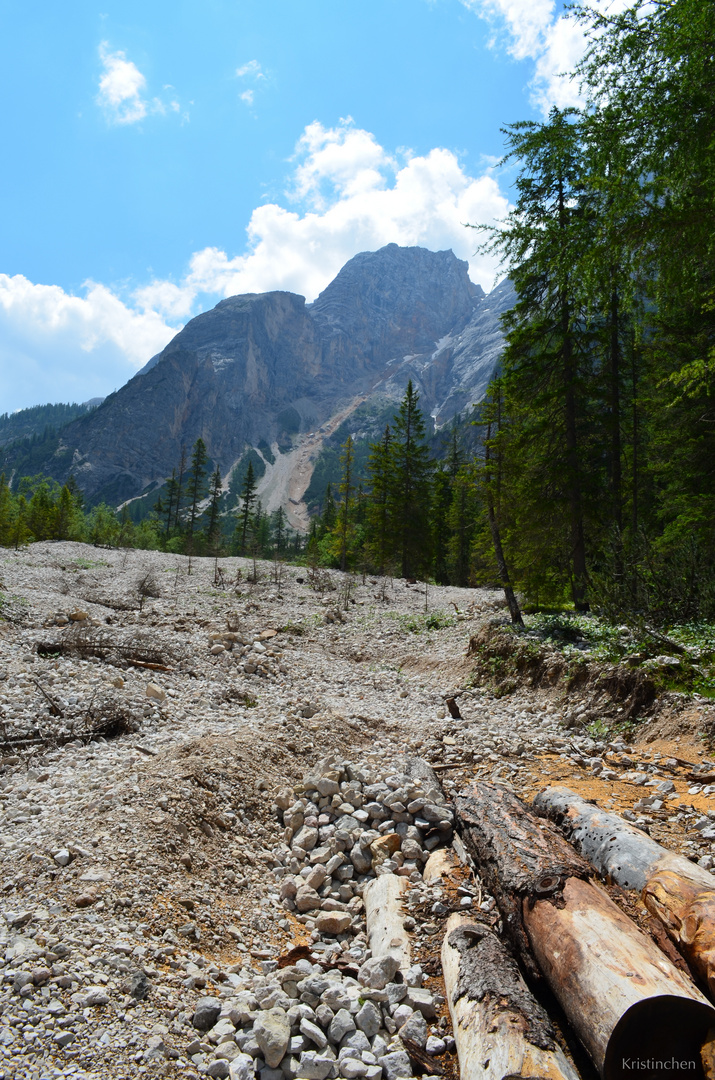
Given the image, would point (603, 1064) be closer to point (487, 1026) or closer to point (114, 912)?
point (487, 1026)

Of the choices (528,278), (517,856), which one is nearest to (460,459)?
(528,278)

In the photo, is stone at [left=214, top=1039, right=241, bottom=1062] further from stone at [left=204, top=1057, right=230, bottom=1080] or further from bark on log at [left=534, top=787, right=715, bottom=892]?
bark on log at [left=534, top=787, right=715, bottom=892]

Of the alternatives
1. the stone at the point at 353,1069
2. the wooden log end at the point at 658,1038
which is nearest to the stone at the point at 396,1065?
the stone at the point at 353,1069

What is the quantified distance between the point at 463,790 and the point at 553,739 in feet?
9.61

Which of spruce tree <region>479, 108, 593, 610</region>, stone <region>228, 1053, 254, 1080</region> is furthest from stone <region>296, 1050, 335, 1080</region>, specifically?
spruce tree <region>479, 108, 593, 610</region>

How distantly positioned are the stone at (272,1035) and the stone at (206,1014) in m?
0.26

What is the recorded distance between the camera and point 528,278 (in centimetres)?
1409

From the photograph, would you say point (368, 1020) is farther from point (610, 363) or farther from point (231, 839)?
point (610, 363)

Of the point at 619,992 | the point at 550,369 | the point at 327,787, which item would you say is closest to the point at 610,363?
the point at 550,369

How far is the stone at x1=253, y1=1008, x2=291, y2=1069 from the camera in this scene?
255 cm

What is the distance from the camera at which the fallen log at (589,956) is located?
222 cm

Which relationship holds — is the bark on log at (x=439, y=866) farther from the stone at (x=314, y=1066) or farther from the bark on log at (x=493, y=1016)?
the stone at (x=314, y=1066)

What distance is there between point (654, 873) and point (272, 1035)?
252cm

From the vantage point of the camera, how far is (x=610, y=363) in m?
17.3
